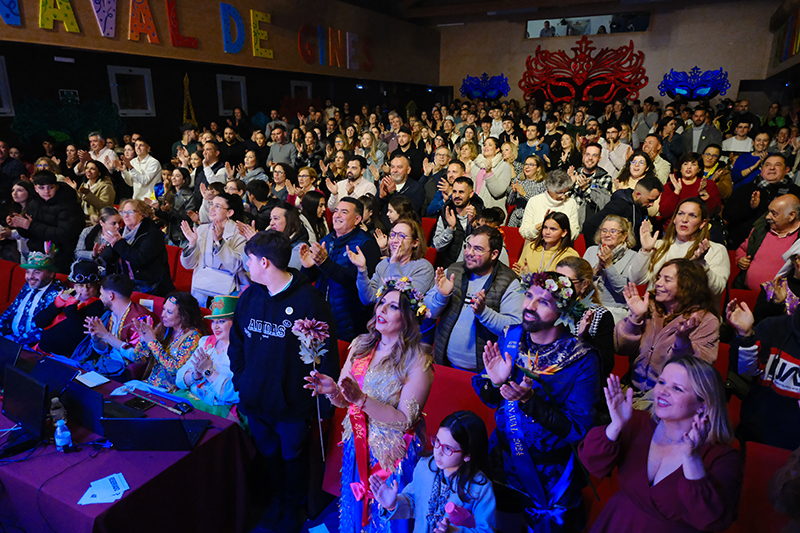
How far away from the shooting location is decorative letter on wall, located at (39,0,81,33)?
24.9 ft

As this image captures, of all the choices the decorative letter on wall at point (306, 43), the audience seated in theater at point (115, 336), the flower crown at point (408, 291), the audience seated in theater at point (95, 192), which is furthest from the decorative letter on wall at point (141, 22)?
the flower crown at point (408, 291)

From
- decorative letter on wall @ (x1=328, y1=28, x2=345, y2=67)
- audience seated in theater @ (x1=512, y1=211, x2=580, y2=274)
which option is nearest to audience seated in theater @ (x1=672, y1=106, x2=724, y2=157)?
audience seated in theater @ (x1=512, y1=211, x2=580, y2=274)

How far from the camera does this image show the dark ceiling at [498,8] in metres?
14.1

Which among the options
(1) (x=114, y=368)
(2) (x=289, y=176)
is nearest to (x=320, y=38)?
(2) (x=289, y=176)

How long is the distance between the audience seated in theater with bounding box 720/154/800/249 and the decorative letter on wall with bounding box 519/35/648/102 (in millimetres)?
11946

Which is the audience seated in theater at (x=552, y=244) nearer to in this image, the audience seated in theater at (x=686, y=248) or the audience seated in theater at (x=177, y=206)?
the audience seated in theater at (x=686, y=248)

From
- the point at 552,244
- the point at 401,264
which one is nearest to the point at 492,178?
the point at 552,244

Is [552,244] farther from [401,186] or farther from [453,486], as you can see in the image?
[401,186]

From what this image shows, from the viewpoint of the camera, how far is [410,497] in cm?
200

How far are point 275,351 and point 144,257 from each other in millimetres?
2258

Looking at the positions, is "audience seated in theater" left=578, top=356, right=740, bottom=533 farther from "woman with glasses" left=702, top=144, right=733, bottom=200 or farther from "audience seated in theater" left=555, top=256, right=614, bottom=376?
"woman with glasses" left=702, top=144, right=733, bottom=200

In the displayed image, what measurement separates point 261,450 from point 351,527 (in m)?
0.63

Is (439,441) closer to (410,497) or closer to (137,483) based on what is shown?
(410,497)

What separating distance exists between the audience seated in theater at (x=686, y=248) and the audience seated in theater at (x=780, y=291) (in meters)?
0.26
